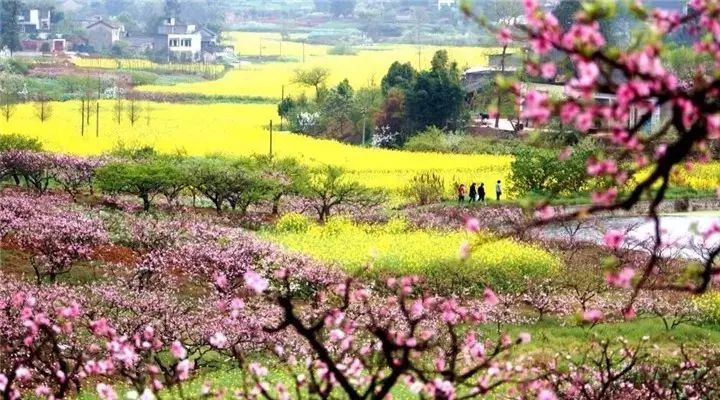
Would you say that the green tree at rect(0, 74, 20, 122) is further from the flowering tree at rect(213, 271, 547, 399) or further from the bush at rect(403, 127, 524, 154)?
the flowering tree at rect(213, 271, 547, 399)

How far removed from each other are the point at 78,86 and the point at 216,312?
43.7 metres

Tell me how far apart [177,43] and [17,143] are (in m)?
47.8

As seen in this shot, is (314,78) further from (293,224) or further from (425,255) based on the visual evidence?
(425,255)

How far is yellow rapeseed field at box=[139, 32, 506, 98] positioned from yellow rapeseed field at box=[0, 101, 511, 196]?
341 inches

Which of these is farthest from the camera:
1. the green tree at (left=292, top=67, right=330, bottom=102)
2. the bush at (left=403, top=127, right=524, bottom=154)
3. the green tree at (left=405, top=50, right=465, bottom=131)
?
the green tree at (left=292, top=67, right=330, bottom=102)

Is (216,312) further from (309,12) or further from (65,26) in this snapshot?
(309,12)

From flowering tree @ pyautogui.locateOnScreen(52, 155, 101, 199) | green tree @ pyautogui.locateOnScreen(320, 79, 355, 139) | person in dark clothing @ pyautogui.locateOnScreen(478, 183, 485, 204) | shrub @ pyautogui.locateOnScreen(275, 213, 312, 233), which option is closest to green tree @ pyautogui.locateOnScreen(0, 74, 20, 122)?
green tree @ pyautogui.locateOnScreen(320, 79, 355, 139)

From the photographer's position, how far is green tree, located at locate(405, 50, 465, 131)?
41125mm

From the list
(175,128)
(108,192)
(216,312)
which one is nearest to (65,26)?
(175,128)

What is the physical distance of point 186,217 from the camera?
78.4 ft

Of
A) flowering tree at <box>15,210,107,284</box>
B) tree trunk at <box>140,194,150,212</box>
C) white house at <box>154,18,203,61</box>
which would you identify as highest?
white house at <box>154,18,203,61</box>

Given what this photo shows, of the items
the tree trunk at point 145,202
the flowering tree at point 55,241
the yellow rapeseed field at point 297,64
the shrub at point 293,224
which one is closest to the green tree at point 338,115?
the yellow rapeseed field at point 297,64

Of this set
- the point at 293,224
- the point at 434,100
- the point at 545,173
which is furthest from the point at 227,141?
the point at 293,224

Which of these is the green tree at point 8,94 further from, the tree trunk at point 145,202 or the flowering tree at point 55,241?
the flowering tree at point 55,241
